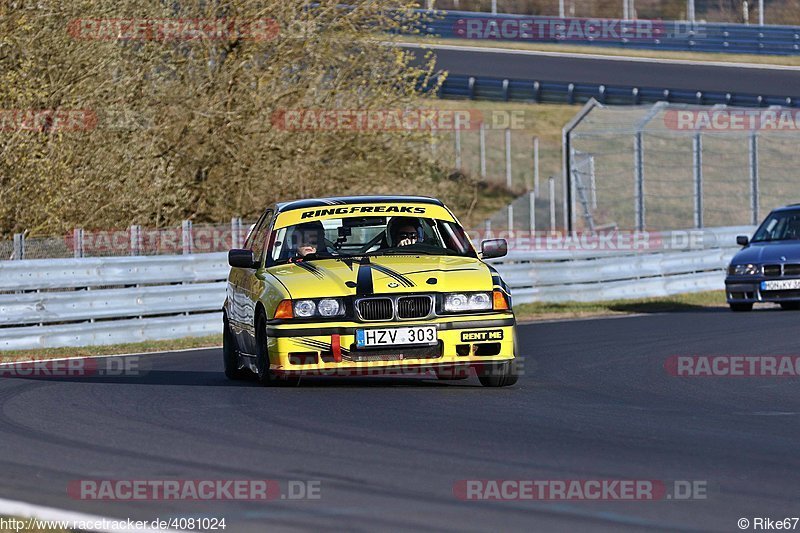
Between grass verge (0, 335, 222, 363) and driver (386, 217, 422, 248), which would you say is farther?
grass verge (0, 335, 222, 363)

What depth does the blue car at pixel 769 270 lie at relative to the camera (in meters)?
20.0

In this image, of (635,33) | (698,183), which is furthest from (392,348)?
(635,33)

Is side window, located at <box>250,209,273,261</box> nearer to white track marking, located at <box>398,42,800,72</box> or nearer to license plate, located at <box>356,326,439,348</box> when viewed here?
license plate, located at <box>356,326,439,348</box>

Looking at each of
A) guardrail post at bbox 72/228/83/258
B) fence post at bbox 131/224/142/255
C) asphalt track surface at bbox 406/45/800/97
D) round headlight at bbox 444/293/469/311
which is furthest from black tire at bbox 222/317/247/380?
asphalt track surface at bbox 406/45/800/97

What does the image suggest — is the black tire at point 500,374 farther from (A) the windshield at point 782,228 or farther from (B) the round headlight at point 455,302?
(A) the windshield at point 782,228

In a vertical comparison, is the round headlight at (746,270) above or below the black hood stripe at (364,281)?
below

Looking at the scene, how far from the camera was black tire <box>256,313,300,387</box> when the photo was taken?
10.9 m

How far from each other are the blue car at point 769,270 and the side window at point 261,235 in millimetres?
9419

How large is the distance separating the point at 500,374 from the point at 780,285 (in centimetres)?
1025

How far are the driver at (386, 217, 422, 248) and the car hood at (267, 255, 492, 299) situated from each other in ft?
1.88

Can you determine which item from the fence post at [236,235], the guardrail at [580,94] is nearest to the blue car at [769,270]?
the fence post at [236,235]

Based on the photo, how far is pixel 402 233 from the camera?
459 inches

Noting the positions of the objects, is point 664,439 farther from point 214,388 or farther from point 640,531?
point 214,388

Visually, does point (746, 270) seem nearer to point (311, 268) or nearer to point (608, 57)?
point (311, 268)
